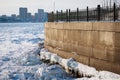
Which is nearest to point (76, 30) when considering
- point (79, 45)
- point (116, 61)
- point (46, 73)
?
point (79, 45)

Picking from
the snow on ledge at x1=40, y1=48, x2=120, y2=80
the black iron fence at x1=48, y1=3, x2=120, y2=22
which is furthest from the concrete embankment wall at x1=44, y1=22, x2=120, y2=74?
the black iron fence at x1=48, y1=3, x2=120, y2=22

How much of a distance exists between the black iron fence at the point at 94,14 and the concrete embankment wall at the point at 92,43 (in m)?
0.84

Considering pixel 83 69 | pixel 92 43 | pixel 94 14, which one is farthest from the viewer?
pixel 94 14

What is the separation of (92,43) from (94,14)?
7.90 ft

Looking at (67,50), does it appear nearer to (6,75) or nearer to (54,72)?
(54,72)

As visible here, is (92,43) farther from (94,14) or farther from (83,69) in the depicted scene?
(94,14)

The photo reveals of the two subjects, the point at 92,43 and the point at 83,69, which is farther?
the point at 83,69

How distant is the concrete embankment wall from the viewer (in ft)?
40.8

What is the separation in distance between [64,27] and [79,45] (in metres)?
3.13

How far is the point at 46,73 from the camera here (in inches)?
634

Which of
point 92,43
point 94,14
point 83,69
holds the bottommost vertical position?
point 83,69

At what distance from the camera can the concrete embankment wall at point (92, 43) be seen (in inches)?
489

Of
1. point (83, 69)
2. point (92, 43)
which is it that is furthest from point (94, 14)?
point (83, 69)

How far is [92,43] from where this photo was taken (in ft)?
47.1
